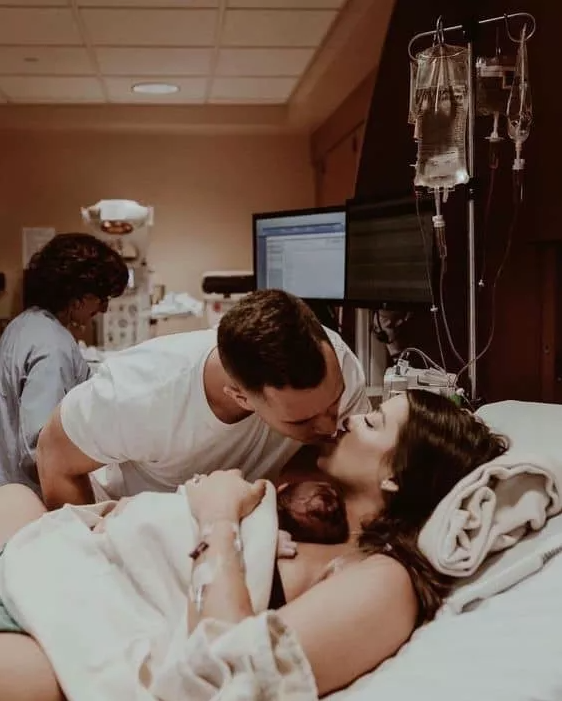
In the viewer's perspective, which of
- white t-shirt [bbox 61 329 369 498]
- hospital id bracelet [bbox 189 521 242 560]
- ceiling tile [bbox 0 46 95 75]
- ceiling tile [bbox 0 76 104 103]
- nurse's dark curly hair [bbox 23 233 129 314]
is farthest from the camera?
ceiling tile [bbox 0 76 104 103]

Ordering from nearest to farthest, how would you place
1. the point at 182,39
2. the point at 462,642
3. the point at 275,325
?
the point at 462,642 → the point at 275,325 → the point at 182,39

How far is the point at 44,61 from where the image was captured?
4367 millimetres

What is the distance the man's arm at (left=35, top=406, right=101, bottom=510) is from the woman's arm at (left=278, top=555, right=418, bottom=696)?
727mm

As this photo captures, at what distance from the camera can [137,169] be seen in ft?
19.4

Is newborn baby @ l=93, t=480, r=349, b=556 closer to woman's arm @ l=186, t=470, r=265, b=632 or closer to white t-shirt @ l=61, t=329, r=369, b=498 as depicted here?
woman's arm @ l=186, t=470, r=265, b=632

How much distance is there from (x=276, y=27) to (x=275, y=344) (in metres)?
2.95

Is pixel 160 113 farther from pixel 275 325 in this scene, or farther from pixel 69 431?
pixel 275 325

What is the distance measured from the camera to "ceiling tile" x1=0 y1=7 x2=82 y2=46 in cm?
357

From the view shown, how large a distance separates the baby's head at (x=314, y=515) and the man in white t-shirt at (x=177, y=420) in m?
0.10

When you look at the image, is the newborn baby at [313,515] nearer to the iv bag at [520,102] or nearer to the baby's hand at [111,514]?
the baby's hand at [111,514]

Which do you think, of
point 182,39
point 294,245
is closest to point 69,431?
point 294,245

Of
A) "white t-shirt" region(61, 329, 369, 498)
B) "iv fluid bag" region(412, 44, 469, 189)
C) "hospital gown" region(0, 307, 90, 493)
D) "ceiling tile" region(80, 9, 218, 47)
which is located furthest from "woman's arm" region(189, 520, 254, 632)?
"ceiling tile" region(80, 9, 218, 47)

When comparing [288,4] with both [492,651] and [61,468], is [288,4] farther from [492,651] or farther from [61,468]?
[492,651]

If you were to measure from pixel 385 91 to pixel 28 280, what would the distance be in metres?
1.41
